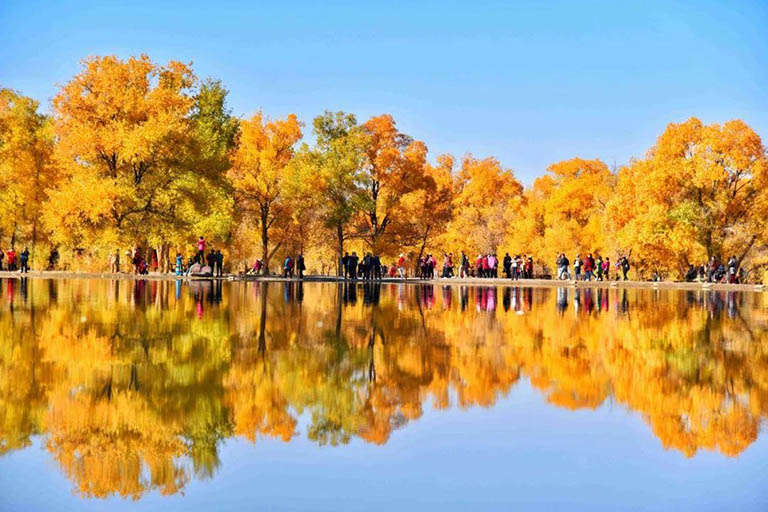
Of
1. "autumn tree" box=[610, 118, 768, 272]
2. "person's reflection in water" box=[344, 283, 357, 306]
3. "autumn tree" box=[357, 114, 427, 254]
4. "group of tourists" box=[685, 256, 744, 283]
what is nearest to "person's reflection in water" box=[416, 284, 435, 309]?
"person's reflection in water" box=[344, 283, 357, 306]

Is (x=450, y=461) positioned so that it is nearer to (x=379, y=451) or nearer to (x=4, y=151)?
(x=379, y=451)

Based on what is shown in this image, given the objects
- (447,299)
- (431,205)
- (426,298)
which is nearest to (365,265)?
(431,205)

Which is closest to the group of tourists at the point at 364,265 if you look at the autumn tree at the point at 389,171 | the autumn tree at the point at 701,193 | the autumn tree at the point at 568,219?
the autumn tree at the point at 389,171

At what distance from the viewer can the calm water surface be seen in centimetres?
568

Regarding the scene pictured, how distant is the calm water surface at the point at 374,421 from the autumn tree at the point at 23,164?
49.3m

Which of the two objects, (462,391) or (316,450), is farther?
(462,391)

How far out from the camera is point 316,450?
22.2 ft

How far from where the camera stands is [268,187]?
65312mm

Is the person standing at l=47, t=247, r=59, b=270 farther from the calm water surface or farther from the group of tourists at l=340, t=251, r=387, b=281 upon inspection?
the calm water surface

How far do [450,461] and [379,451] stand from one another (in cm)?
57

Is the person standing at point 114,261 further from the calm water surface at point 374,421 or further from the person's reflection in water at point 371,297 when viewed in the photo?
the calm water surface at point 374,421

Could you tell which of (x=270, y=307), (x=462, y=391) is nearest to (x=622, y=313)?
(x=270, y=307)

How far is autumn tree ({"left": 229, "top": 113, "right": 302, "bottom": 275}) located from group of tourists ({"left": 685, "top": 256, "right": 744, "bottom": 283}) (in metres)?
28.7

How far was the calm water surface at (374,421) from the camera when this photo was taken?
5.68 meters
